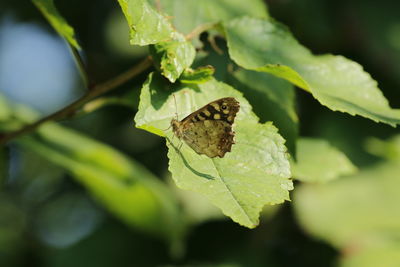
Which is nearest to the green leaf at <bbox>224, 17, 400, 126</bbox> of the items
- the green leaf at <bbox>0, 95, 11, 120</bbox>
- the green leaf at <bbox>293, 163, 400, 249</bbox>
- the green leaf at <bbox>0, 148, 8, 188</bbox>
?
the green leaf at <bbox>0, 148, 8, 188</bbox>

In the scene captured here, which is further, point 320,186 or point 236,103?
point 320,186

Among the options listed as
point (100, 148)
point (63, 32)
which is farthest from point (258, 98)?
point (100, 148)

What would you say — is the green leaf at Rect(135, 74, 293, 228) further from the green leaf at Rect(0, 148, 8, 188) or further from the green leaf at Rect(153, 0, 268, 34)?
the green leaf at Rect(0, 148, 8, 188)

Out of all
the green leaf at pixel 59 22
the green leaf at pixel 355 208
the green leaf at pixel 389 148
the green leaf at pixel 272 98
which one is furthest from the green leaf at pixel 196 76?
the green leaf at pixel 355 208

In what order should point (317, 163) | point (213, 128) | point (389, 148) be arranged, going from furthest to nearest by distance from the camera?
1. point (389, 148)
2. point (317, 163)
3. point (213, 128)

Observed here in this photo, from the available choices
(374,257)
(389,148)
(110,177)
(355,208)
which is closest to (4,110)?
(110,177)

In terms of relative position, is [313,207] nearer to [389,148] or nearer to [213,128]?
[389,148]

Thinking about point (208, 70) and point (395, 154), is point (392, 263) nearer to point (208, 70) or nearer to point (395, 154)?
point (395, 154)
